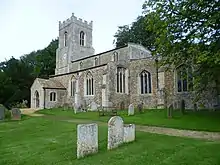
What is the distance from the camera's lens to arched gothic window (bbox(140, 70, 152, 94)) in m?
27.2

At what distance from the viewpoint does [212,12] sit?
10.6 m

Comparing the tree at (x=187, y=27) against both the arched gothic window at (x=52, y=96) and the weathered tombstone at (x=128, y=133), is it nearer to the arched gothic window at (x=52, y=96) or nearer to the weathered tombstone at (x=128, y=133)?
the weathered tombstone at (x=128, y=133)

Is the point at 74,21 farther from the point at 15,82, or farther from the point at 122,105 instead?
the point at 122,105

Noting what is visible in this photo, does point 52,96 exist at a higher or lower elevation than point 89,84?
lower

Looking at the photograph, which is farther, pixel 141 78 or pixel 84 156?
pixel 141 78

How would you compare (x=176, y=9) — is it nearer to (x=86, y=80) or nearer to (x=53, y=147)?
(x=53, y=147)

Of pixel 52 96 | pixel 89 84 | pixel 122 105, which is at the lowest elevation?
pixel 122 105

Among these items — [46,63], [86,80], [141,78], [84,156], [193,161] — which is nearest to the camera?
[193,161]

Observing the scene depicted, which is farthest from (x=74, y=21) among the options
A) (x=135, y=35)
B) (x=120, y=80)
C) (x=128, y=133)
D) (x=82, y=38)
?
(x=128, y=133)

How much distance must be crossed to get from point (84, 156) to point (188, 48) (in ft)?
26.1

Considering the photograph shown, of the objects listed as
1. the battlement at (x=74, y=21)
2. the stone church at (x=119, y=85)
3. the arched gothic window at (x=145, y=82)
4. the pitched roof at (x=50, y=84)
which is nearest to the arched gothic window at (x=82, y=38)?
the battlement at (x=74, y=21)

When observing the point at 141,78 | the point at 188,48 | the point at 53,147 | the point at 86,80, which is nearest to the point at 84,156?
the point at 53,147

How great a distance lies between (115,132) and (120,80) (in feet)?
67.6

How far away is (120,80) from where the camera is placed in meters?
28.5
